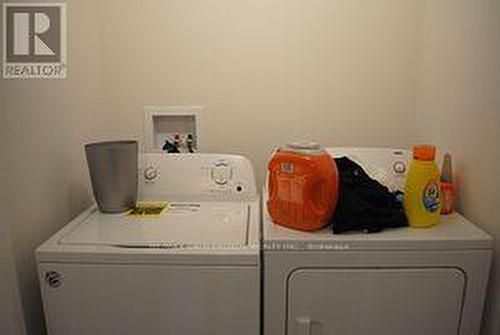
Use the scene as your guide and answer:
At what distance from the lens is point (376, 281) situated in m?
1.32

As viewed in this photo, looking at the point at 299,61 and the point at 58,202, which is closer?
the point at 58,202

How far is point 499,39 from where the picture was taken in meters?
1.34

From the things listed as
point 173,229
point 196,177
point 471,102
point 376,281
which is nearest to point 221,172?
point 196,177

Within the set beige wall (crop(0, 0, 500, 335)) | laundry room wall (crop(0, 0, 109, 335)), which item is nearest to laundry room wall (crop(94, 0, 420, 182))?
beige wall (crop(0, 0, 500, 335))

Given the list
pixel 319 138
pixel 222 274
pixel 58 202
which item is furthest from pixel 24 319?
pixel 319 138

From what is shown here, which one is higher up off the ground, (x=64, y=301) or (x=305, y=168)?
(x=305, y=168)

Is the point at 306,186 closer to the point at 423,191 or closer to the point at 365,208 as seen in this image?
the point at 365,208

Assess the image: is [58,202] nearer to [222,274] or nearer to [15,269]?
[15,269]

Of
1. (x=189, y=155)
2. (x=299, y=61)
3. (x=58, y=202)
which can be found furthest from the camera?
(x=299, y=61)

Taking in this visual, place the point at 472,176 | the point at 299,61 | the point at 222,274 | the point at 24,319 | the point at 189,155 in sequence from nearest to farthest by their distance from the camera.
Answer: the point at 222,274 → the point at 24,319 → the point at 472,176 → the point at 189,155 → the point at 299,61

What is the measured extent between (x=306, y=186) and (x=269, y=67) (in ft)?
3.08

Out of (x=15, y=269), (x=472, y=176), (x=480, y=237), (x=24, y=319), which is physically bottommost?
(x=24, y=319)

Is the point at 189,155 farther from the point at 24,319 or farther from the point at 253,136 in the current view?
the point at 24,319

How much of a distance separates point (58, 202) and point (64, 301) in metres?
0.47
